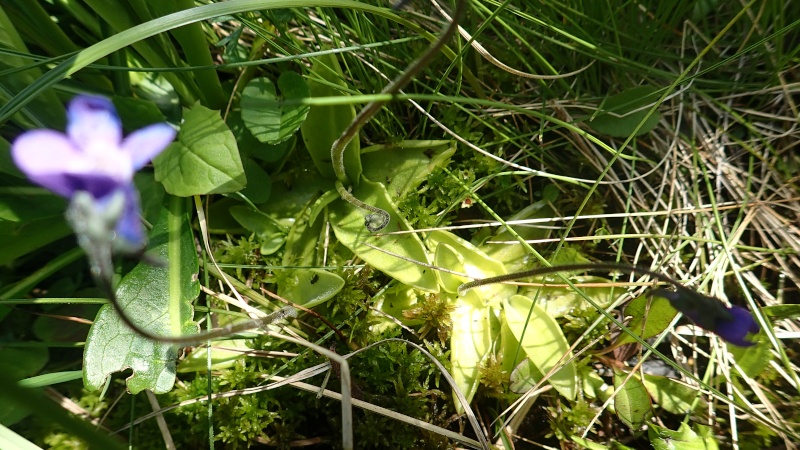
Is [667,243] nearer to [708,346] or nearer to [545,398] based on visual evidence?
[708,346]

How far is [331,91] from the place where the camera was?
1090 millimetres

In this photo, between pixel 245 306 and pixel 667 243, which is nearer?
pixel 245 306

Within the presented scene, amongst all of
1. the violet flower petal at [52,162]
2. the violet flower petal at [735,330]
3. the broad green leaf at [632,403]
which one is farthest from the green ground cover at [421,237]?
the violet flower petal at [52,162]

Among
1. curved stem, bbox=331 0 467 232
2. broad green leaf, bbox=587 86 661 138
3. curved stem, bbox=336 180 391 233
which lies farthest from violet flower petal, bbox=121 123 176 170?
broad green leaf, bbox=587 86 661 138

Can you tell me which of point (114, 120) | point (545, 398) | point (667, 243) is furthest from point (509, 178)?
point (114, 120)

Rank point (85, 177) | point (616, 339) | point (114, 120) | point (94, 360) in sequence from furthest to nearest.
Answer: point (616, 339) < point (94, 360) < point (114, 120) < point (85, 177)

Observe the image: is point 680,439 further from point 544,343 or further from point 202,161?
point 202,161

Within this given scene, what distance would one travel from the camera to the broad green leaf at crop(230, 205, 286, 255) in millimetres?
1186

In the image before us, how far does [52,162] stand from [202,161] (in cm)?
57

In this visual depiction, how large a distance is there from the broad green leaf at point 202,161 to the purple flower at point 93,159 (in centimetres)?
46

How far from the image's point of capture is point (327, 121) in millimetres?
1103

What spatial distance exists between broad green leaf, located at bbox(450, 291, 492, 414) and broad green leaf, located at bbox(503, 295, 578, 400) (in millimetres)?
55

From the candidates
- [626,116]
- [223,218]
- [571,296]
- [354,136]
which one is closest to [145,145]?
[354,136]

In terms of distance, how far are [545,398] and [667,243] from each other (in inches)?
16.1
